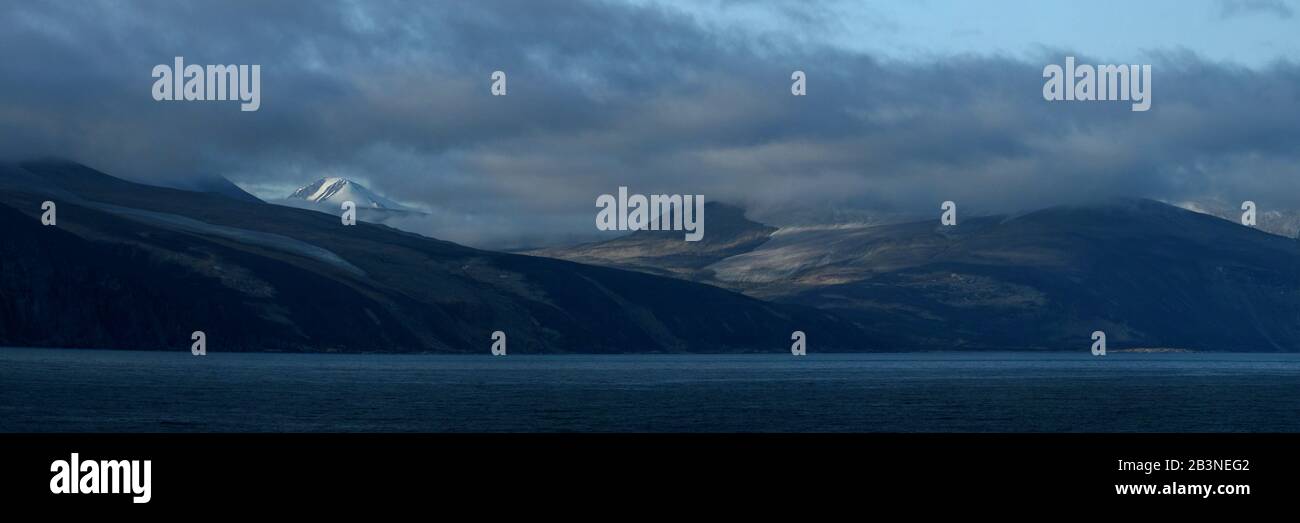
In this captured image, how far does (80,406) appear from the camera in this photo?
13650cm
